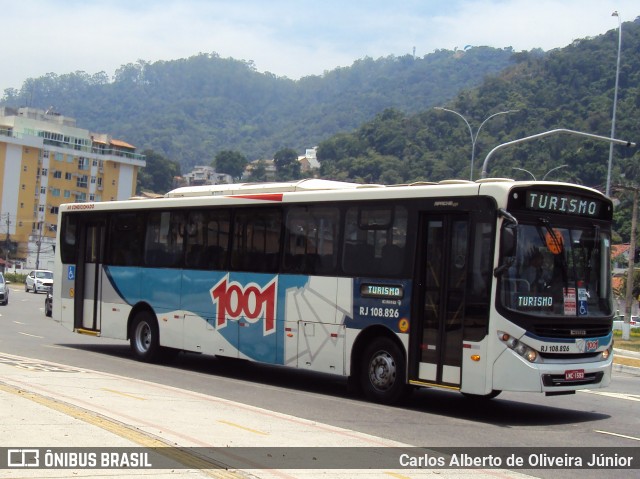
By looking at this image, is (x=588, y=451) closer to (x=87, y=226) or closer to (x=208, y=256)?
(x=208, y=256)

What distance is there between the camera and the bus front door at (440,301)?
12680 mm

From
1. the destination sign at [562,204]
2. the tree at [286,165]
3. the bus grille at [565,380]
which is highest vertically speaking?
the tree at [286,165]

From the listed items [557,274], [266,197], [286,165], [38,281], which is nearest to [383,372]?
[557,274]

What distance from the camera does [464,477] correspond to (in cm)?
842

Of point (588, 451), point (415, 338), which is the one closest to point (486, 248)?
point (415, 338)

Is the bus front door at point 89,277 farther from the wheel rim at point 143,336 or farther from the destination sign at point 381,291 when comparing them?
the destination sign at point 381,291

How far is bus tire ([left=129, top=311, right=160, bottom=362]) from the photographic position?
18281mm

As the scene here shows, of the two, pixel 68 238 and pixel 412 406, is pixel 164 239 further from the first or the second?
pixel 412 406

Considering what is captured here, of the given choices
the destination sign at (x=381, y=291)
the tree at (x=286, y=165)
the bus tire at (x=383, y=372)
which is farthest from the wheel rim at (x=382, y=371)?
the tree at (x=286, y=165)

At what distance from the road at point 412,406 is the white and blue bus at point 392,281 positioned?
1.65 ft

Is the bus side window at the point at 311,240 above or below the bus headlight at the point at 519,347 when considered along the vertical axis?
above

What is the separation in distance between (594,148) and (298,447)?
8450cm

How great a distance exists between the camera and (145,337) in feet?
61.5

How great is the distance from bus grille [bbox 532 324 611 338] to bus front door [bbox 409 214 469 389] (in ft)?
3.56
